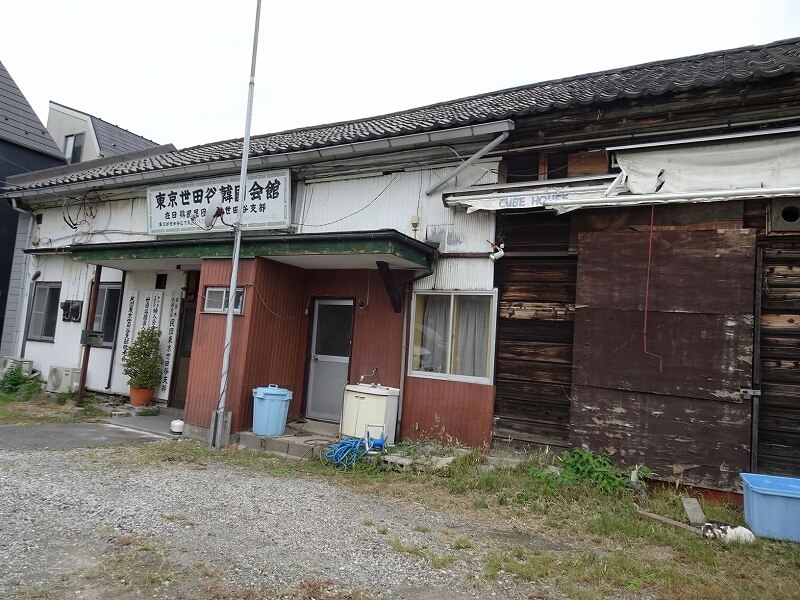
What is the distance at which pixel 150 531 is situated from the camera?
4156 millimetres

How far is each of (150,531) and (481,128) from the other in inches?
227

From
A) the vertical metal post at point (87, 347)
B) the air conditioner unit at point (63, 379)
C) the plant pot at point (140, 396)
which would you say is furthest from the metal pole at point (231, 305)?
the air conditioner unit at point (63, 379)

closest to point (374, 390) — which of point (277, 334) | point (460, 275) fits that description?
point (460, 275)

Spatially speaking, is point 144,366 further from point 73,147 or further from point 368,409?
point 73,147

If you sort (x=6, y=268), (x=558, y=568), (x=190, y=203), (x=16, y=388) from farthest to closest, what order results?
1. (x=6, y=268)
2. (x=16, y=388)
3. (x=190, y=203)
4. (x=558, y=568)

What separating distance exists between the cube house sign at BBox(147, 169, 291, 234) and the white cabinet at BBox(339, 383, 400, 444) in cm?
327

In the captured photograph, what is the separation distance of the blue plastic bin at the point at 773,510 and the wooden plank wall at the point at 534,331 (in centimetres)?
204

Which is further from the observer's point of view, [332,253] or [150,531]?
[332,253]

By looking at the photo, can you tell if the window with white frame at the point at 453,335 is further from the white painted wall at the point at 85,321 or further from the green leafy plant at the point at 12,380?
the green leafy plant at the point at 12,380

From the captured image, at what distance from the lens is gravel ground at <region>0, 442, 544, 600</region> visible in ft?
11.1

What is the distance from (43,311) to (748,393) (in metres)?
13.8

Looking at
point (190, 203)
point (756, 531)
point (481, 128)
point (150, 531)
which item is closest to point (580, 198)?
point (481, 128)

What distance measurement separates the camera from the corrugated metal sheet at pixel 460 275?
7133 mm

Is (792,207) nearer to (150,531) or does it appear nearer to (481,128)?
(481,128)
